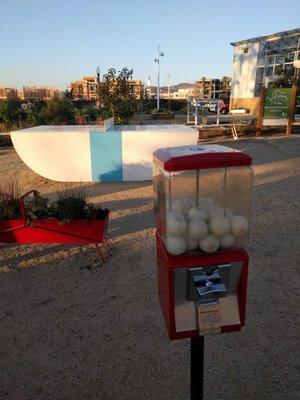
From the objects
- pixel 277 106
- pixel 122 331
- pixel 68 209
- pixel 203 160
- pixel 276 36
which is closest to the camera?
pixel 203 160

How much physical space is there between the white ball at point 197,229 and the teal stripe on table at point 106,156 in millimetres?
6733

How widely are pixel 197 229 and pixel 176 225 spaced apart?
0.35 feet

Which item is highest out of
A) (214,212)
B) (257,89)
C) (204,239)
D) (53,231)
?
(257,89)

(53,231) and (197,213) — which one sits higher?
(197,213)

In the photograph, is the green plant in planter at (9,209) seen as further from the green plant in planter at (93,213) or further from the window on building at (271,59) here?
the window on building at (271,59)

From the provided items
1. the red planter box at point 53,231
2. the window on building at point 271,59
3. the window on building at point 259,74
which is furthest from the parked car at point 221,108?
the red planter box at point 53,231

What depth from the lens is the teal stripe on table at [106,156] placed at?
26.6 ft

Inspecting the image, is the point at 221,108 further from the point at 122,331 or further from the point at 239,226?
the point at 239,226

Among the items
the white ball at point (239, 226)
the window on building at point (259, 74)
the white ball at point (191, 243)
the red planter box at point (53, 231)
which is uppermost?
the window on building at point (259, 74)

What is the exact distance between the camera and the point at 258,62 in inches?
1114

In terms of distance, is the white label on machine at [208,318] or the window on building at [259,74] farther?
the window on building at [259,74]

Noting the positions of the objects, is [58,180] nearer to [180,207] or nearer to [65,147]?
[65,147]

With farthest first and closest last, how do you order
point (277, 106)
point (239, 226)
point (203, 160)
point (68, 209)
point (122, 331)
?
point (277, 106), point (68, 209), point (122, 331), point (239, 226), point (203, 160)

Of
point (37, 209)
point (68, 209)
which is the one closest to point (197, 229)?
point (68, 209)
